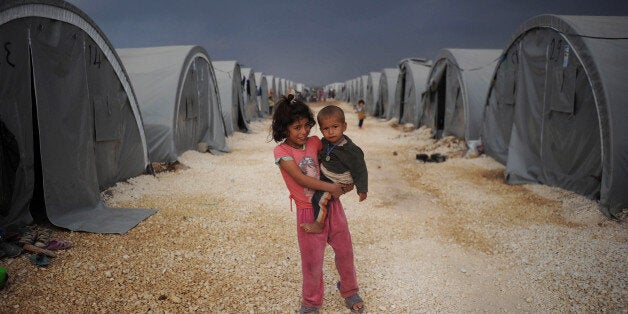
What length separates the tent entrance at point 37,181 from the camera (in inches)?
197

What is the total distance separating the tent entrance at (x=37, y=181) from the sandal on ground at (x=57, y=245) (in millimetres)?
1016

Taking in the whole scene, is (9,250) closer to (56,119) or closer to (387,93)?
(56,119)

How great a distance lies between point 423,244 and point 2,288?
4.37m

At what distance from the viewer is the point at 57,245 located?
4.13 metres

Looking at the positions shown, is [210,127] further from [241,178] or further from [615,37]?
[615,37]

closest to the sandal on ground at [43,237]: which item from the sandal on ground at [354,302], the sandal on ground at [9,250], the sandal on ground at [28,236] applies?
the sandal on ground at [28,236]

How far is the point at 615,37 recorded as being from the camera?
20.0ft

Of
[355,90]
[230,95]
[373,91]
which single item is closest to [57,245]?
[230,95]

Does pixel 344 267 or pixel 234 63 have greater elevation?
pixel 234 63

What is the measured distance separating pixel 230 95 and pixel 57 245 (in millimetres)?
12252

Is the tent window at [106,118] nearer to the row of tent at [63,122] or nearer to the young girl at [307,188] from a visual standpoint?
the row of tent at [63,122]

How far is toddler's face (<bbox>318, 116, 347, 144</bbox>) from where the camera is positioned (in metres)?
2.56

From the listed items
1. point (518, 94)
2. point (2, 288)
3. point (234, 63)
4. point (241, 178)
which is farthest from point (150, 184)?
point (234, 63)

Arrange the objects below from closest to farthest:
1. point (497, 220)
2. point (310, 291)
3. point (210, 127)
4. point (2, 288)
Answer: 1. point (310, 291)
2. point (2, 288)
3. point (497, 220)
4. point (210, 127)
